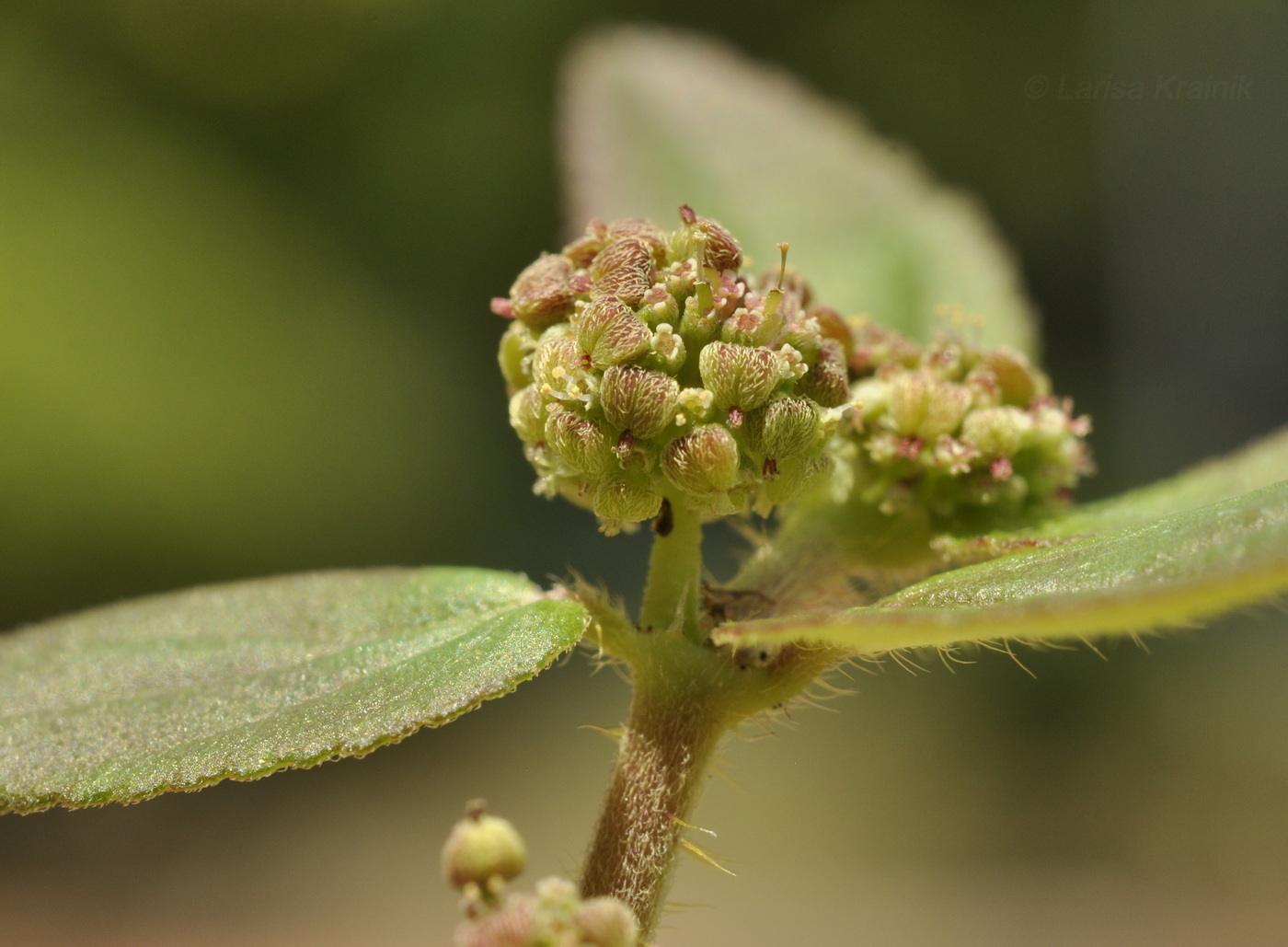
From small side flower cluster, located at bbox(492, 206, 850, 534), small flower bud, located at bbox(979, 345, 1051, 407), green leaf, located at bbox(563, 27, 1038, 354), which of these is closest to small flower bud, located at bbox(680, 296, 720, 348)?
small side flower cluster, located at bbox(492, 206, 850, 534)

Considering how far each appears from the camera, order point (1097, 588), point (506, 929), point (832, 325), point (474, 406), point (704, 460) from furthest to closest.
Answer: point (474, 406) < point (832, 325) < point (704, 460) < point (1097, 588) < point (506, 929)

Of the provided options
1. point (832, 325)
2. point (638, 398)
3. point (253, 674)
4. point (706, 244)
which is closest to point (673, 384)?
point (638, 398)

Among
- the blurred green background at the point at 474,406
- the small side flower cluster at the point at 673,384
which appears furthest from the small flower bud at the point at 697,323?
the blurred green background at the point at 474,406

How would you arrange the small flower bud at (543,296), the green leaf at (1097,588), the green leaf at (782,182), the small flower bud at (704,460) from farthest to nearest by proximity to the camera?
the green leaf at (782,182), the small flower bud at (543,296), the small flower bud at (704,460), the green leaf at (1097,588)

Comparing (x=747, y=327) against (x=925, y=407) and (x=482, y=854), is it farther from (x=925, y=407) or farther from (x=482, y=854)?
(x=482, y=854)

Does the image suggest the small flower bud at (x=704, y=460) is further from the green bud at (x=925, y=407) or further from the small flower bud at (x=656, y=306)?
the green bud at (x=925, y=407)

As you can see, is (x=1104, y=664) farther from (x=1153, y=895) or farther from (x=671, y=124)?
(x=671, y=124)

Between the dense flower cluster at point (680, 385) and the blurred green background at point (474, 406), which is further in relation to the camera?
the blurred green background at point (474, 406)
